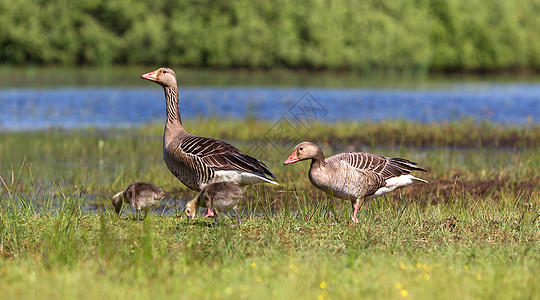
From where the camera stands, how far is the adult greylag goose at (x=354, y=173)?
35.0 ft

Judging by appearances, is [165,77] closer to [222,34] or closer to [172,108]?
[172,108]

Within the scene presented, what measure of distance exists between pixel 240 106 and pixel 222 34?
119 ft

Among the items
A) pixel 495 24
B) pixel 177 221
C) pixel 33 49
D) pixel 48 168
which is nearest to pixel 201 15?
pixel 33 49

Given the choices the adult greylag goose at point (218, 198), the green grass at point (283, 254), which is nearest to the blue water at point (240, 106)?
the green grass at point (283, 254)

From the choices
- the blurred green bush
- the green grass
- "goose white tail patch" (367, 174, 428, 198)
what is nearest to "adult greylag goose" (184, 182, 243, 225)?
the green grass

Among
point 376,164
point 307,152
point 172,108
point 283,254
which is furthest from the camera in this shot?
point 172,108

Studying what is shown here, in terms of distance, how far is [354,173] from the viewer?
1083cm

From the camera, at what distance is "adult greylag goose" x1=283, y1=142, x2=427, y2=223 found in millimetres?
10672

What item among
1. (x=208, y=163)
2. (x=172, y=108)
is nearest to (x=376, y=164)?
(x=208, y=163)

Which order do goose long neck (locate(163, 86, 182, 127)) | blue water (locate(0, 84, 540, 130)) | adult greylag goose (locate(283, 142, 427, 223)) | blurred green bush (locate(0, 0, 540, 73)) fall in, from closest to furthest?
adult greylag goose (locate(283, 142, 427, 223)), goose long neck (locate(163, 86, 182, 127)), blue water (locate(0, 84, 540, 130)), blurred green bush (locate(0, 0, 540, 73))

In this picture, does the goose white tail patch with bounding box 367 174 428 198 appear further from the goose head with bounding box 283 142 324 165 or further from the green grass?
the goose head with bounding box 283 142 324 165

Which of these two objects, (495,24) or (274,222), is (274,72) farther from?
(274,222)

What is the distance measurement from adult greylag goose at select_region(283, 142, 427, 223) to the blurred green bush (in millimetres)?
61575

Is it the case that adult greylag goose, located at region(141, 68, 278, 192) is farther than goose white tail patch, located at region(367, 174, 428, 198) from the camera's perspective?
No
